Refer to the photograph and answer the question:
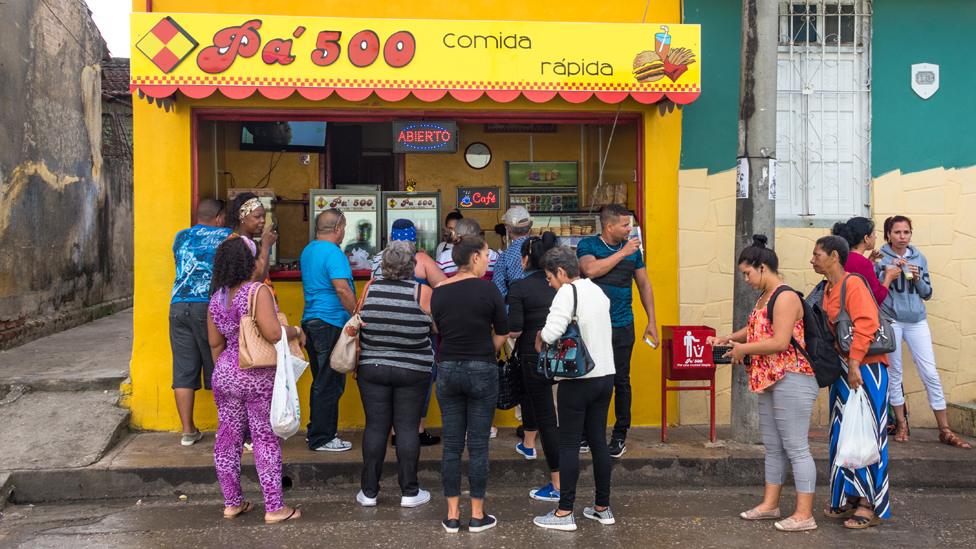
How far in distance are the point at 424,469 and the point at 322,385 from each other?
991 millimetres

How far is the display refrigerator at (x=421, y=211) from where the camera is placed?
7.81 meters

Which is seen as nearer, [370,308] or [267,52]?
[370,308]

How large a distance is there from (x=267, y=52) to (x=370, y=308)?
2.26 m

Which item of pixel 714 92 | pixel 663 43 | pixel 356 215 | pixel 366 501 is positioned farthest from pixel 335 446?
pixel 714 92

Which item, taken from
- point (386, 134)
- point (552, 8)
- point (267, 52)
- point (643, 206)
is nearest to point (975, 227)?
point (643, 206)

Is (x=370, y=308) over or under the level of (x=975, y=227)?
under

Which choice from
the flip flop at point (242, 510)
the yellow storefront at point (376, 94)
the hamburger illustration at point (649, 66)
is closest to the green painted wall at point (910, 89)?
the yellow storefront at point (376, 94)

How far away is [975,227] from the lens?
7828mm

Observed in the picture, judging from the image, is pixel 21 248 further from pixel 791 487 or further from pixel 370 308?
pixel 791 487

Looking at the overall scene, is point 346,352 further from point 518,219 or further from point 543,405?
point 518,219

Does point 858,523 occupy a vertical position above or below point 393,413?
A: below

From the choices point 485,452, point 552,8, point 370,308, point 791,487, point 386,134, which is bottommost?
point 791,487

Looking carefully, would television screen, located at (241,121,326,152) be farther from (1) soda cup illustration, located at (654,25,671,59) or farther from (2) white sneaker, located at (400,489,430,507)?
(2) white sneaker, located at (400,489,430,507)

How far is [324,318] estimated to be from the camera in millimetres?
6629
